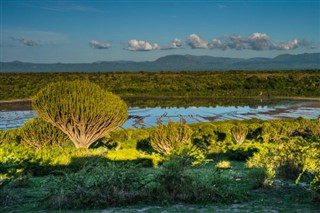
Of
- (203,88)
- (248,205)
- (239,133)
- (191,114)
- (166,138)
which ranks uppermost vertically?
(248,205)

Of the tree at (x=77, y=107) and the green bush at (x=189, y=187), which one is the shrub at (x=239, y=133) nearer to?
the tree at (x=77, y=107)

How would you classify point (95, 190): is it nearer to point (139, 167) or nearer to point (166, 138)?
point (139, 167)

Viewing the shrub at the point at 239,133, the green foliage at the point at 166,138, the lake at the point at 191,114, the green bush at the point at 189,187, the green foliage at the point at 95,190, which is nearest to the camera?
the green foliage at the point at 95,190

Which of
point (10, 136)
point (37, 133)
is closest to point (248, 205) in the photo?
point (37, 133)

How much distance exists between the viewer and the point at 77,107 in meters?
22.5

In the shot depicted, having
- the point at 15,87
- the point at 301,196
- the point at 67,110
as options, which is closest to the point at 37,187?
the point at 301,196

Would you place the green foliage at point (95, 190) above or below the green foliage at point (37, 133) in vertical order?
above

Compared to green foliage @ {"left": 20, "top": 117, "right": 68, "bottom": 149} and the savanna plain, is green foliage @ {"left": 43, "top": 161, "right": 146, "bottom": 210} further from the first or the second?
green foliage @ {"left": 20, "top": 117, "right": 68, "bottom": 149}

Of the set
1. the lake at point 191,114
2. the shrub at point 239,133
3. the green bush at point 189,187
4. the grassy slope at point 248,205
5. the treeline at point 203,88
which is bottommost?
the lake at point 191,114

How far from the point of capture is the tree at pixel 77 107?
22.5 m

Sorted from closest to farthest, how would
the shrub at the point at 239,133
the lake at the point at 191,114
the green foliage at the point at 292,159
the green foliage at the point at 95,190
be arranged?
the green foliage at the point at 95,190 → the green foliage at the point at 292,159 → the shrub at the point at 239,133 → the lake at the point at 191,114

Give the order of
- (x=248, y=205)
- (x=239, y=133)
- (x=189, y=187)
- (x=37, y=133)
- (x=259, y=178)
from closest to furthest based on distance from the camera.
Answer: (x=248, y=205) → (x=189, y=187) → (x=259, y=178) → (x=37, y=133) → (x=239, y=133)

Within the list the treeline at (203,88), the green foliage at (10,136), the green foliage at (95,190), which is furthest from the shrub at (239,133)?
the treeline at (203,88)

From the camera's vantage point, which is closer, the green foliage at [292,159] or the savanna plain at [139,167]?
the savanna plain at [139,167]
